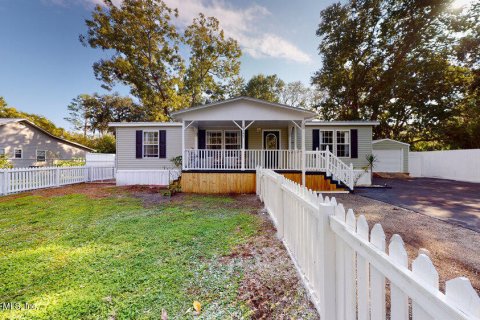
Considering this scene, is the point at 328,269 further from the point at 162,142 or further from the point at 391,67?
the point at 391,67

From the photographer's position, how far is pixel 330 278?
1593 mm

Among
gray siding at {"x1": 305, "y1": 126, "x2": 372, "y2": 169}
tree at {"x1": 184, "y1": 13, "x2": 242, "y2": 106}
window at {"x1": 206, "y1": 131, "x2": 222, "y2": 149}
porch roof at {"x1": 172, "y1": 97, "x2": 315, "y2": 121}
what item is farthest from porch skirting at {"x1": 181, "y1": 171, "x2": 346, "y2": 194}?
tree at {"x1": 184, "y1": 13, "x2": 242, "y2": 106}

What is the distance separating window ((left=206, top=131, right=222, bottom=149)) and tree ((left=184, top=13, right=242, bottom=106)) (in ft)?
36.6

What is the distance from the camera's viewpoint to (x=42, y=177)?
406 inches

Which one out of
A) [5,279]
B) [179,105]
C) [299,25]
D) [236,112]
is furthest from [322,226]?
[179,105]

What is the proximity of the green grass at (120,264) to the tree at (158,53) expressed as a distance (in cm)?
1691

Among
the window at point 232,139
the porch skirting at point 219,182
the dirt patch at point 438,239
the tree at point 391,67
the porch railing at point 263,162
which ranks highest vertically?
the tree at point 391,67

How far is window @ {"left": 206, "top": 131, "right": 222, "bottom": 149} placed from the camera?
12758mm

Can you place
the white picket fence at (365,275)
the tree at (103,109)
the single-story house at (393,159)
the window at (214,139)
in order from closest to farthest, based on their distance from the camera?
the white picket fence at (365,275)
the window at (214,139)
the single-story house at (393,159)
the tree at (103,109)

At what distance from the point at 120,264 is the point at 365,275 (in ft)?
9.84

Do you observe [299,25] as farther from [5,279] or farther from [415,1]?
[5,279]

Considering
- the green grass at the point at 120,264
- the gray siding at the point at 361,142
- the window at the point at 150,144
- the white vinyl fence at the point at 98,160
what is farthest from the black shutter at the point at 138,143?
the gray siding at the point at 361,142

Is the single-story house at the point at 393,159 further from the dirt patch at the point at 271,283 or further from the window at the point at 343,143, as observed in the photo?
A: the dirt patch at the point at 271,283

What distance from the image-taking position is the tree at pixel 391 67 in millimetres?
17656
